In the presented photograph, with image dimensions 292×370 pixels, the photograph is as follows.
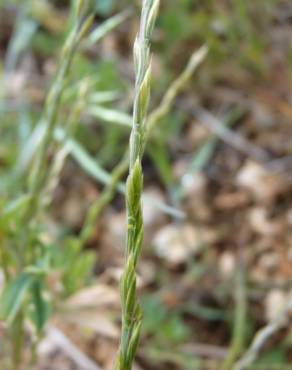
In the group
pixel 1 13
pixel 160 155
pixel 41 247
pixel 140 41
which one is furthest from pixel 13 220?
pixel 1 13

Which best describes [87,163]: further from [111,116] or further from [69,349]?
[69,349]

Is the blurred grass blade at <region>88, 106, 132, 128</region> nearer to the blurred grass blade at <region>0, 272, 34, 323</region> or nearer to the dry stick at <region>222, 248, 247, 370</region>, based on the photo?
the blurred grass blade at <region>0, 272, 34, 323</region>

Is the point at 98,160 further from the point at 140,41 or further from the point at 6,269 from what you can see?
the point at 140,41

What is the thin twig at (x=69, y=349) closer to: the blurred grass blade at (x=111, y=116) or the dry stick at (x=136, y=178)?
the blurred grass blade at (x=111, y=116)

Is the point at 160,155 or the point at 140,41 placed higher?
the point at 140,41

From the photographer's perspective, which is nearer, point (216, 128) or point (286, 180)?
point (286, 180)

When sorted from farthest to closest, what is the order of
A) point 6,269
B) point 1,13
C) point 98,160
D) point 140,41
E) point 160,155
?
point 1,13 < point 98,160 < point 160,155 < point 6,269 < point 140,41

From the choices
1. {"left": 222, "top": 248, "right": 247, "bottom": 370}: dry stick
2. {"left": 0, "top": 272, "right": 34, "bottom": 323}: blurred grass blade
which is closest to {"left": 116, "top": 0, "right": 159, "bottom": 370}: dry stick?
{"left": 0, "top": 272, "right": 34, "bottom": 323}: blurred grass blade

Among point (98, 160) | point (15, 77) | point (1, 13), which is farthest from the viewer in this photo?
point (1, 13)
